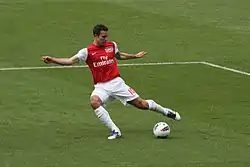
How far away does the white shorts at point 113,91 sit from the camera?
16.8m

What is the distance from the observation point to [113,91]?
16.9 m

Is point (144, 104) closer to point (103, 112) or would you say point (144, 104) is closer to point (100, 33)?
point (103, 112)

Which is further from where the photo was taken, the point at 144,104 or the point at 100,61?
the point at 144,104

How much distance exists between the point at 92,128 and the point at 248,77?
7.13 m

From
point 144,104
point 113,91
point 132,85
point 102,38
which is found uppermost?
point 102,38

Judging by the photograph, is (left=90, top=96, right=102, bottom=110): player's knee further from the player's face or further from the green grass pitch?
the player's face

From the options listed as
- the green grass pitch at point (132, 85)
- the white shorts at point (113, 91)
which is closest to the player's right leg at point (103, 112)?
the white shorts at point (113, 91)

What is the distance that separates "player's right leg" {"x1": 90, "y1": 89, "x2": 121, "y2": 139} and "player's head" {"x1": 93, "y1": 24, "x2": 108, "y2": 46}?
0.87m

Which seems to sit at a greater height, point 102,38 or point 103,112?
point 102,38

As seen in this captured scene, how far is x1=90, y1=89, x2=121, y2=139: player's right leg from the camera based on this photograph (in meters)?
16.5

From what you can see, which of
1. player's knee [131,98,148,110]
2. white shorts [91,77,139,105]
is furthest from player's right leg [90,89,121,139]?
player's knee [131,98,148,110]

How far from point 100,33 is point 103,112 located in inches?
54.6

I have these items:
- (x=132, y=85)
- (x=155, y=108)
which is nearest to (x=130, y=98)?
(x=155, y=108)

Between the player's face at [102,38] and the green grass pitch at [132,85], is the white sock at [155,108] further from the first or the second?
the player's face at [102,38]
